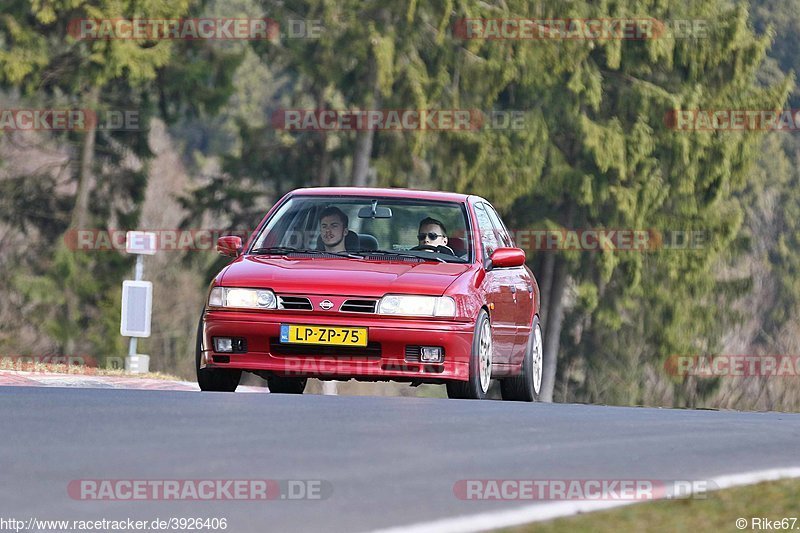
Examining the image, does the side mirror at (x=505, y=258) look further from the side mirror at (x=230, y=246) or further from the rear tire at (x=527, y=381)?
the side mirror at (x=230, y=246)

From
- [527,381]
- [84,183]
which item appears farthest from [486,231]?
[84,183]

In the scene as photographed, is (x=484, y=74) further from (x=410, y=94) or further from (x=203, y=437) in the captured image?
(x=203, y=437)

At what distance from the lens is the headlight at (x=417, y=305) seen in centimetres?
1249

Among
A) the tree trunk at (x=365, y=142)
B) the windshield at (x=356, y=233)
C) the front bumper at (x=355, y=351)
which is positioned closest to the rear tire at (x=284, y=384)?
the windshield at (x=356, y=233)

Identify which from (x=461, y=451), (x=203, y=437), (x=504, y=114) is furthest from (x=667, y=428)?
(x=504, y=114)

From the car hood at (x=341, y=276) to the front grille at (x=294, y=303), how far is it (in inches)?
1.8

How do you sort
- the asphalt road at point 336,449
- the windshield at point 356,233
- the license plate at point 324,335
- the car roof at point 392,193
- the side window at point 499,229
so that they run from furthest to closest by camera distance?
the side window at point 499,229 → the car roof at point 392,193 → the windshield at point 356,233 → the license plate at point 324,335 → the asphalt road at point 336,449

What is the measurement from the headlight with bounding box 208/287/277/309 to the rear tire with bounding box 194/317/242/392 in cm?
35

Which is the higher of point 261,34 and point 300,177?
point 261,34

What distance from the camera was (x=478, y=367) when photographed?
12852 millimetres

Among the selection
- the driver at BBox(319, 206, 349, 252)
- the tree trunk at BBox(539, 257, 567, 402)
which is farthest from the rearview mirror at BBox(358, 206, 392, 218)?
the tree trunk at BBox(539, 257, 567, 402)

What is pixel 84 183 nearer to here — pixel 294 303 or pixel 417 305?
pixel 294 303

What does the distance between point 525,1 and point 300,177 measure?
648cm

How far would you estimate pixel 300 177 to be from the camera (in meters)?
40.5
